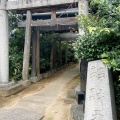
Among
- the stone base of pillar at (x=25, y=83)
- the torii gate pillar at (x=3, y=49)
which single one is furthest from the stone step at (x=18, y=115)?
the stone base of pillar at (x=25, y=83)

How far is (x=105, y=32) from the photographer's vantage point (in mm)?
4145

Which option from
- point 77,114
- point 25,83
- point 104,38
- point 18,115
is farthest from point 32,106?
point 104,38

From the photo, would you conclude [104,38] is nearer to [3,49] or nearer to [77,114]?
[77,114]

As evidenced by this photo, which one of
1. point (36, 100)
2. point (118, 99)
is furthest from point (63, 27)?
point (118, 99)

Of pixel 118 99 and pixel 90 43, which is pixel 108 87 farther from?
pixel 90 43

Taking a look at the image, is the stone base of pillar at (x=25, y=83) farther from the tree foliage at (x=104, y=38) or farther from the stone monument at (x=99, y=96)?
the stone monument at (x=99, y=96)

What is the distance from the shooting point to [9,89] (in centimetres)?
884

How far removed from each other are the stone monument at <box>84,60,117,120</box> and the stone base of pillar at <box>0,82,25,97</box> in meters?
5.18

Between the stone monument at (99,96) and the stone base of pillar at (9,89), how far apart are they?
5.18 metres

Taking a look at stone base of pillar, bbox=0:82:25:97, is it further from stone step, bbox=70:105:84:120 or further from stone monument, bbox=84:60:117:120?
stone monument, bbox=84:60:117:120

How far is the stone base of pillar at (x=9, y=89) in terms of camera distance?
870 centimetres

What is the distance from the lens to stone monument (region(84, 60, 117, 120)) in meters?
3.53

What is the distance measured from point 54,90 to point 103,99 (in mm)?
5996

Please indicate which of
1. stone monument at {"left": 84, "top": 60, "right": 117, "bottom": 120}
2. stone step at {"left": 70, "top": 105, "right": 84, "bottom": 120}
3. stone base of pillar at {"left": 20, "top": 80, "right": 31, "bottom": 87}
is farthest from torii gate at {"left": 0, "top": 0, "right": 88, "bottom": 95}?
stone monument at {"left": 84, "top": 60, "right": 117, "bottom": 120}
